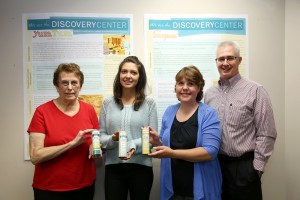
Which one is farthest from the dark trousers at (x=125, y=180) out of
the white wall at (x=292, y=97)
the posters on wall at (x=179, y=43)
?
the white wall at (x=292, y=97)

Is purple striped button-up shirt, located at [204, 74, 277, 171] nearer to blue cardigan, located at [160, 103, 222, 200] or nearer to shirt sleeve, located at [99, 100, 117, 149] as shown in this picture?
blue cardigan, located at [160, 103, 222, 200]

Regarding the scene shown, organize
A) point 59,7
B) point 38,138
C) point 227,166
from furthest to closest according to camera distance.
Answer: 1. point 59,7
2. point 227,166
3. point 38,138

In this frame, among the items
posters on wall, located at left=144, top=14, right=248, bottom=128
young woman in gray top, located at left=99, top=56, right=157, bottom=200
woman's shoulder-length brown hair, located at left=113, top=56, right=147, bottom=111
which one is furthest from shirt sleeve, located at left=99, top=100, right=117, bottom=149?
posters on wall, located at left=144, top=14, right=248, bottom=128

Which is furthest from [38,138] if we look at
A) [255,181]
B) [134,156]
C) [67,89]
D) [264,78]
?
[264,78]

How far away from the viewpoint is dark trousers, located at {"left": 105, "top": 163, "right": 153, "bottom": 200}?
1.65 metres

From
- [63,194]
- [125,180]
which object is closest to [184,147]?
[125,180]

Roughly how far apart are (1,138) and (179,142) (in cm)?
160

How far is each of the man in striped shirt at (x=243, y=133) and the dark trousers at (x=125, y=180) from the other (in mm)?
560

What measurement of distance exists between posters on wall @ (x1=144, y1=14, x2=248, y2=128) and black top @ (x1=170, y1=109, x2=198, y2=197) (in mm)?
657

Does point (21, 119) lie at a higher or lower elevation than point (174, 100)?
lower

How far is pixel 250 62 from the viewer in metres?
Result: 2.22

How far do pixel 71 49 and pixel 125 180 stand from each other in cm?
121

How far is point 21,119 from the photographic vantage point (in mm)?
2121

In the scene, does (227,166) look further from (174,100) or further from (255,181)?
(174,100)
